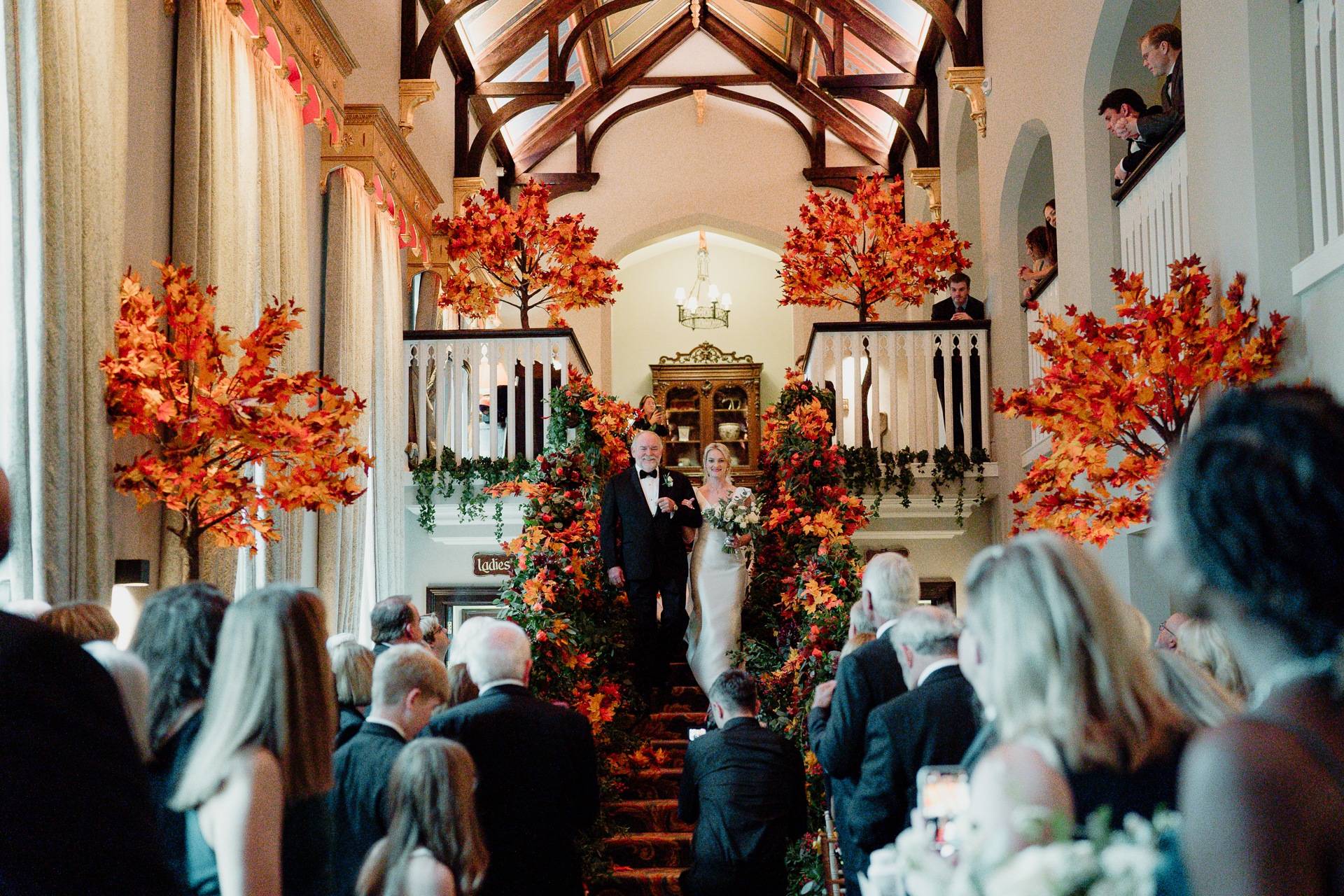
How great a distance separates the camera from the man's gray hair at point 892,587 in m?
3.81

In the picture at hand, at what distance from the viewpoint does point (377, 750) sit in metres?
2.90

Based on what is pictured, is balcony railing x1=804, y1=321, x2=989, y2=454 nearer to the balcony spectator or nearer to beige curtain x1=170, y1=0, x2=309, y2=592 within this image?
the balcony spectator

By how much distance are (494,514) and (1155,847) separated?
329 inches

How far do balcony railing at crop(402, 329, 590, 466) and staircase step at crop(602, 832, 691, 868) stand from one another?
3.85 metres

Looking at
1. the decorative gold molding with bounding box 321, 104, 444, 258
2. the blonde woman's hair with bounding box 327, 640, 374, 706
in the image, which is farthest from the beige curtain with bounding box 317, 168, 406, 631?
the blonde woman's hair with bounding box 327, 640, 374, 706

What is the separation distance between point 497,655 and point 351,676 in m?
0.42

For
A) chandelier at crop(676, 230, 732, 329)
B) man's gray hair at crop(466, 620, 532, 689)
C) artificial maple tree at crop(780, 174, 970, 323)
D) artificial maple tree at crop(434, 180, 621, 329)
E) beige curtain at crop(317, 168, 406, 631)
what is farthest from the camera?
chandelier at crop(676, 230, 732, 329)

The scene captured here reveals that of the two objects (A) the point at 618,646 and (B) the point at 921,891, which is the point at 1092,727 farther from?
(A) the point at 618,646

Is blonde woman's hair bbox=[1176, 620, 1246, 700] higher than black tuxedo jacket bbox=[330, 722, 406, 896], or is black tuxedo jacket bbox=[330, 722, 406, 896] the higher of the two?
blonde woman's hair bbox=[1176, 620, 1246, 700]

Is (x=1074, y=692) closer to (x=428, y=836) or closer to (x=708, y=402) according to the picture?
(x=428, y=836)

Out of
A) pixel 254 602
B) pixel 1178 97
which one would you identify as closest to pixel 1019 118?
pixel 1178 97

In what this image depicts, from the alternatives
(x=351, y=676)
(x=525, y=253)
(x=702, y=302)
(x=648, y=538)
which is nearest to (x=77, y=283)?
(x=351, y=676)

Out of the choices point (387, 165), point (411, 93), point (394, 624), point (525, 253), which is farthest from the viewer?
point (411, 93)

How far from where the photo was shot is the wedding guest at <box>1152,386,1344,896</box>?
101 cm
